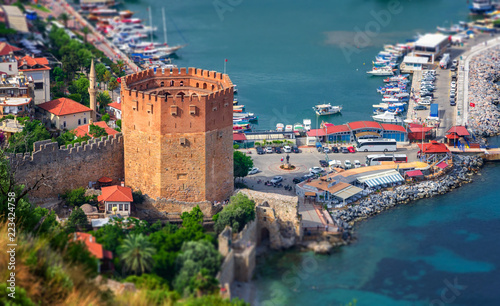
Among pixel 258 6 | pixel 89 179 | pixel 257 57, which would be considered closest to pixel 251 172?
pixel 89 179

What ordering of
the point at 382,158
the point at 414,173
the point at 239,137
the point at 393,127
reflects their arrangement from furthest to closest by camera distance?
the point at 393,127, the point at 239,137, the point at 382,158, the point at 414,173

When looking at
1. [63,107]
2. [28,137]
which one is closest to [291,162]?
[63,107]

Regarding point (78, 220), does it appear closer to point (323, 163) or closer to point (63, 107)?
point (63, 107)

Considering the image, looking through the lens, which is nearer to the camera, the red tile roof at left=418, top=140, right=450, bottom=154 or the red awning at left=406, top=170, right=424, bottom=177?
the red awning at left=406, top=170, right=424, bottom=177

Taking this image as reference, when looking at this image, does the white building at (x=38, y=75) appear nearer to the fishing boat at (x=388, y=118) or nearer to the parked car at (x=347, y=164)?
the parked car at (x=347, y=164)

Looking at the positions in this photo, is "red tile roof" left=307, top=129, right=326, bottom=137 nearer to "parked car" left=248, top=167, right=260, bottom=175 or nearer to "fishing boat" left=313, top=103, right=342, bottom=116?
"parked car" left=248, top=167, right=260, bottom=175

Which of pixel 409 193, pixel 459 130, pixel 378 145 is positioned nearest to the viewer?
pixel 409 193

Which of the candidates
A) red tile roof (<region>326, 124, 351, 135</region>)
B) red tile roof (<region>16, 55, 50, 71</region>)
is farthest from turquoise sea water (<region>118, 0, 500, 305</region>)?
red tile roof (<region>16, 55, 50, 71</region>)
